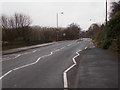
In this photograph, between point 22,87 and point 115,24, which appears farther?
point 115,24

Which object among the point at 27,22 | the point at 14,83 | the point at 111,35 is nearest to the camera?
the point at 14,83

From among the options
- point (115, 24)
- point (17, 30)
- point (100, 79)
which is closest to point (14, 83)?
point (100, 79)

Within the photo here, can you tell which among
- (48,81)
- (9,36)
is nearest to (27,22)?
(9,36)

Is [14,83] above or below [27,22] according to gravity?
below

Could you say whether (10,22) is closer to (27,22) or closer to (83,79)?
(27,22)

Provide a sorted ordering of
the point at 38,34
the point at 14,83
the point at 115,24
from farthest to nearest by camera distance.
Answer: the point at 38,34
the point at 115,24
the point at 14,83

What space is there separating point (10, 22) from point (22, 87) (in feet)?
124

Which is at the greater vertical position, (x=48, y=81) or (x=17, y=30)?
(x=17, y=30)

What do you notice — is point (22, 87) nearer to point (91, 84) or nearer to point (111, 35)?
point (91, 84)

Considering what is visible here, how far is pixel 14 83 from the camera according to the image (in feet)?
28.6

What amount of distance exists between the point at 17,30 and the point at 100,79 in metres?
35.1

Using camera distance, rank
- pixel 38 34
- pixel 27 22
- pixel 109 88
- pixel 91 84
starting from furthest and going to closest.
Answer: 1. pixel 38 34
2. pixel 27 22
3. pixel 91 84
4. pixel 109 88

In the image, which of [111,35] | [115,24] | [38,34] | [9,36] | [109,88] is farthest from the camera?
[38,34]

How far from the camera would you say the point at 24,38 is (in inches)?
→ 1689
